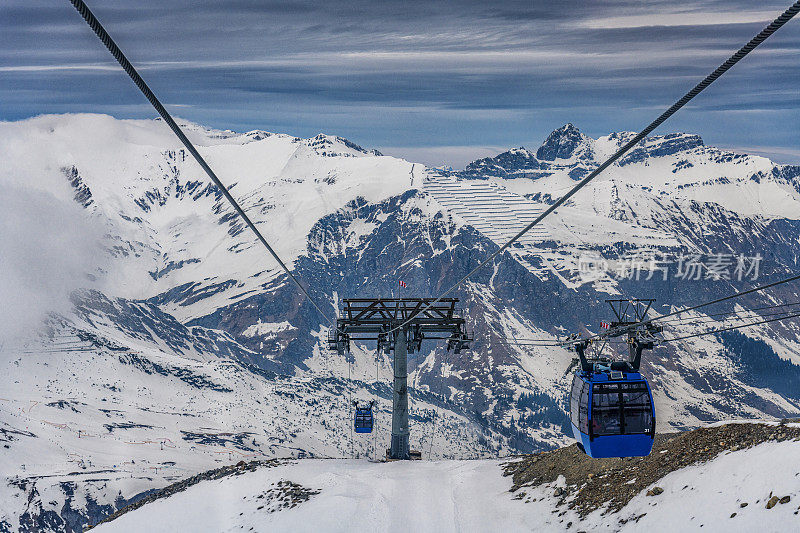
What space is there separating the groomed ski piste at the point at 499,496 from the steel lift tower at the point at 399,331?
23.5 feet

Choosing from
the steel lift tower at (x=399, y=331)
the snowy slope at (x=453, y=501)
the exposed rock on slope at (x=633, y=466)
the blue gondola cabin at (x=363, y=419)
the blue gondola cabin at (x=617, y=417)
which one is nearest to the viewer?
the snowy slope at (x=453, y=501)

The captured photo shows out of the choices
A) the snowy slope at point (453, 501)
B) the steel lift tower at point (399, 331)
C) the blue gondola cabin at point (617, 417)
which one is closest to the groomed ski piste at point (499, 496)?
the snowy slope at point (453, 501)

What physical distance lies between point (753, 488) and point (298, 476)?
24.2m

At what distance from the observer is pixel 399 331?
160 feet

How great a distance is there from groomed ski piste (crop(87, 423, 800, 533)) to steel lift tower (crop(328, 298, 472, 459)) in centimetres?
717

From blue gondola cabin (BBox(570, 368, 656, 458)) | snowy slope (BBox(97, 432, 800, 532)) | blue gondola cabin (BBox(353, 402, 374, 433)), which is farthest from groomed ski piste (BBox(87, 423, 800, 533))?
blue gondola cabin (BBox(353, 402, 374, 433))

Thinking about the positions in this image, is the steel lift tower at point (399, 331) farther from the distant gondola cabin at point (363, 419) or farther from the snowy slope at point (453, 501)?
the distant gondola cabin at point (363, 419)

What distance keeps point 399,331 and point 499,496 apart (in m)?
17.7

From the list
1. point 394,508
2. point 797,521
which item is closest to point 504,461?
point 394,508

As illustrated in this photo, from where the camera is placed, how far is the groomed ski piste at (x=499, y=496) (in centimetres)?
2325

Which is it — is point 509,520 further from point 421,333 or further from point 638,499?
point 421,333

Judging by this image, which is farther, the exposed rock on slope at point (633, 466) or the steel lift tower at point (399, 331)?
the steel lift tower at point (399, 331)

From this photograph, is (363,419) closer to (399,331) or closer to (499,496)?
(399,331)

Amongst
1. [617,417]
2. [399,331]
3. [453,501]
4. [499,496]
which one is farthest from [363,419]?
[617,417]
